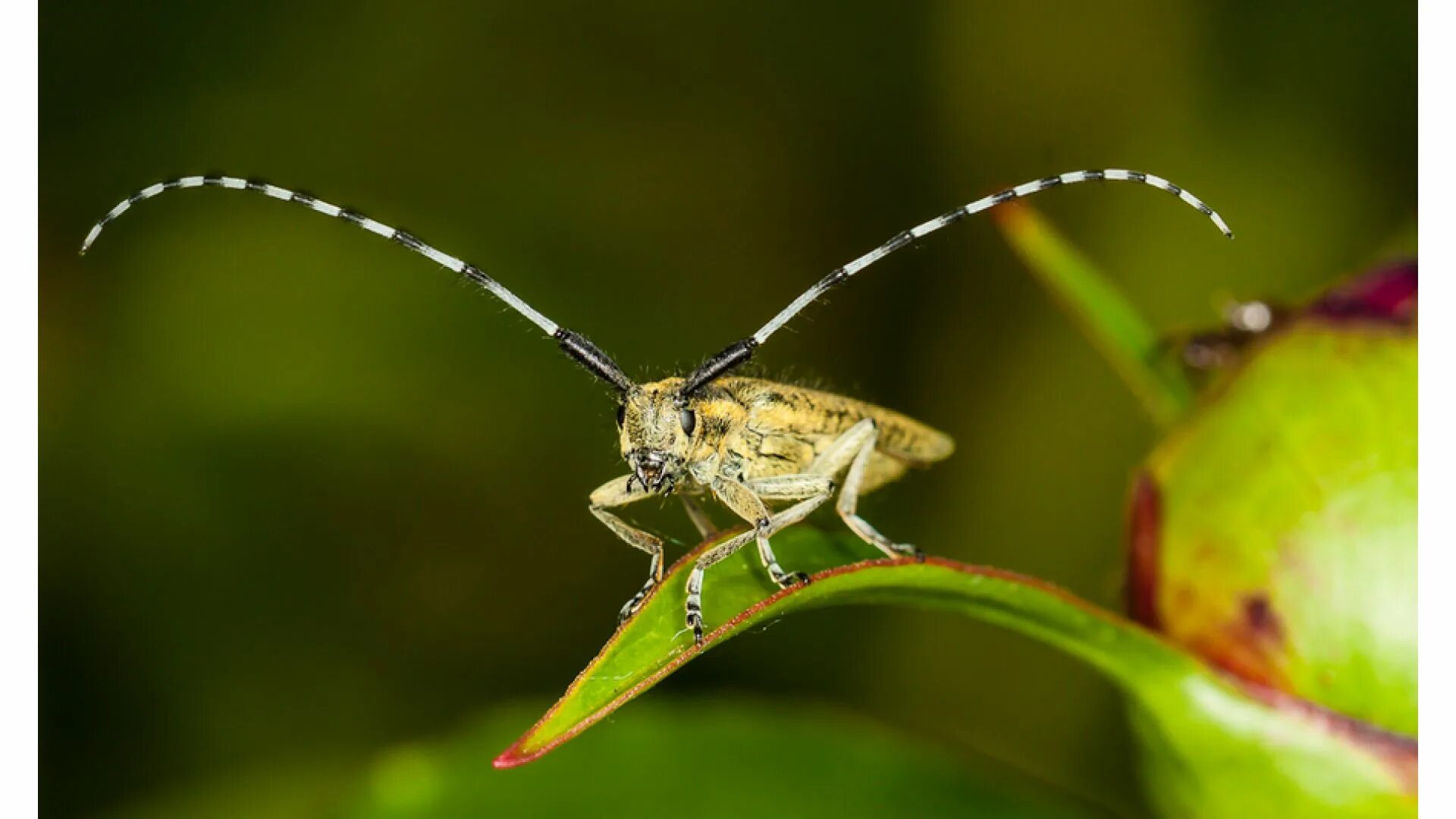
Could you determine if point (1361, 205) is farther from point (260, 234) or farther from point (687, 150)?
point (260, 234)

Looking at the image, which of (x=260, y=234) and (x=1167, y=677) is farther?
(x=260, y=234)

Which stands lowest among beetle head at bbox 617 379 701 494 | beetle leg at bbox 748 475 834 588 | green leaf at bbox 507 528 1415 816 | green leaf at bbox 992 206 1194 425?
green leaf at bbox 507 528 1415 816

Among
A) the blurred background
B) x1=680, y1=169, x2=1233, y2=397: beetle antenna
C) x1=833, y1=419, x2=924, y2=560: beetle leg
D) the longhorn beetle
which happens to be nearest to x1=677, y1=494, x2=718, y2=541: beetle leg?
the longhorn beetle

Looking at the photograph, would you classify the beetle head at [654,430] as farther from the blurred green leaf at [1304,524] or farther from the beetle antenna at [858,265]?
the blurred green leaf at [1304,524]

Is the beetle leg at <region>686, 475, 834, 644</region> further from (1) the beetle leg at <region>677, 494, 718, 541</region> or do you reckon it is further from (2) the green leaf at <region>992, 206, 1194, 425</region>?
(2) the green leaf at <region>992, 206, 1194, 425</region>

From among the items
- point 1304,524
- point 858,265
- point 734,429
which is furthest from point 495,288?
point 1304,524
